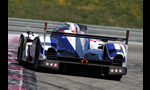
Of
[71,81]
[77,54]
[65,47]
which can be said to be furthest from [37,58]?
[71,81]

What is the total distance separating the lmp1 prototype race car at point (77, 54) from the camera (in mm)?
7832

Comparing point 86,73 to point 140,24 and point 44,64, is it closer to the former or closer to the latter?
point 44,64

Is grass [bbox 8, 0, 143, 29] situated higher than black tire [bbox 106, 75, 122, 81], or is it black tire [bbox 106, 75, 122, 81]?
grass [bbox 8, 0, 143, 29]

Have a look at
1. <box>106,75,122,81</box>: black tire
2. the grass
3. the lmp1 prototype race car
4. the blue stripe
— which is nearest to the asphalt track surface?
<box>106,75,122,81</box>: black tire

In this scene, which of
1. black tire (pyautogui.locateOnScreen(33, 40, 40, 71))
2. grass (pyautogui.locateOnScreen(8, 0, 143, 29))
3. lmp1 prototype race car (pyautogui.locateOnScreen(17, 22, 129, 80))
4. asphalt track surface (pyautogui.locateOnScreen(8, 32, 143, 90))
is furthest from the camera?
grass (pyautogui.locateOnScreen(8, 0, 143, 29))

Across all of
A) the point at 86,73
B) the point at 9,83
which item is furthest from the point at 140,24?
the point at 9,83

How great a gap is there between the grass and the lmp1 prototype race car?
17.9 metres

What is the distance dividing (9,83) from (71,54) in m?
2.20

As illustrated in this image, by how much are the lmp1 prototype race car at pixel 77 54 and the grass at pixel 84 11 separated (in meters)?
17.9

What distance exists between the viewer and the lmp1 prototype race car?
308 inches

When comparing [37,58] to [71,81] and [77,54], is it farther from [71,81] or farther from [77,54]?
[71,81]

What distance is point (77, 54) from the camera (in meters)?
8.14

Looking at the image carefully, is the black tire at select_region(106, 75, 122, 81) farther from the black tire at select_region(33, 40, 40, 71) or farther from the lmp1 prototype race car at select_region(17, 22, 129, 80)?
the black tire at select_region(33, 40, 40, 71)

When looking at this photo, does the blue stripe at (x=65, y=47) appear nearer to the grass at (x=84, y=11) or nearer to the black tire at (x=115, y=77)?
the black tire at (x=115, y=77)
